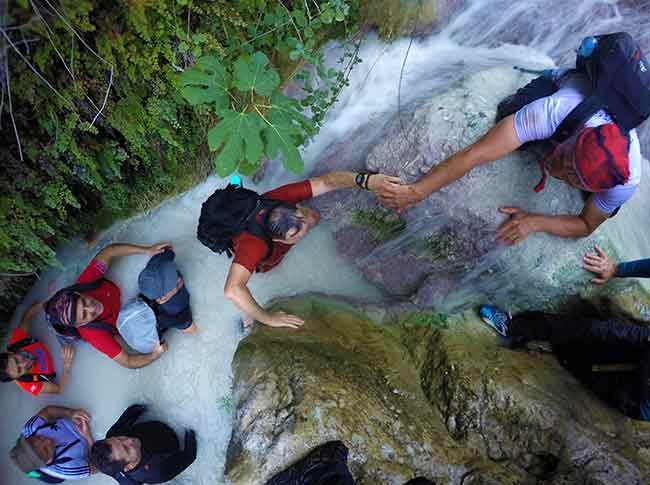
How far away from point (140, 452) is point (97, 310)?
1524 millimetres

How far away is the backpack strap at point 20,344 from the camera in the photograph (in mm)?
4906

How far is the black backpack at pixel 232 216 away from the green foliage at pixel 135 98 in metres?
0.31

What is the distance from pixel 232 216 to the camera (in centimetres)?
381

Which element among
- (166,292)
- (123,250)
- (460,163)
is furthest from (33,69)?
(460,163)

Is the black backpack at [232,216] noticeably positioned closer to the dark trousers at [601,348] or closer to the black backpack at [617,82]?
the black backpack at [617,82]

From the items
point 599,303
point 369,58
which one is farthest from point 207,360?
point 599,303

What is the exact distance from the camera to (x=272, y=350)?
4.19 metres

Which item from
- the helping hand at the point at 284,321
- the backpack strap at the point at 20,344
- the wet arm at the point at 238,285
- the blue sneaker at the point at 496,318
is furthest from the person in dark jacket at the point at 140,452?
the blue sneaker at the point at 496,318

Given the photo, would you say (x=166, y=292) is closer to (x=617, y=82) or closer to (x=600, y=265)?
(x=617, y=82)

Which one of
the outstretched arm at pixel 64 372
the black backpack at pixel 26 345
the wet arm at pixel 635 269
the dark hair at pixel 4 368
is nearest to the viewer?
the wet arm at pixel 635 269

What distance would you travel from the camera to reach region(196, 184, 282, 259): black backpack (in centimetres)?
381

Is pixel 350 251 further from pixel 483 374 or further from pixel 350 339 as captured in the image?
pixel 483 374

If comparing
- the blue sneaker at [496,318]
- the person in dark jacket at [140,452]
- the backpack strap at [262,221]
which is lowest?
the blue sneaker at [496,318]

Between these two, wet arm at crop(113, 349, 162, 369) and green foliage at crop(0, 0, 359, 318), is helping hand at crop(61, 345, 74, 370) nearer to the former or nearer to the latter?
wet arm at crop(113, 349, 162, 369)
